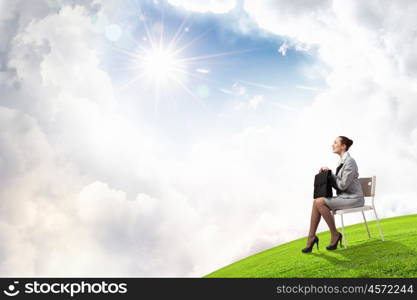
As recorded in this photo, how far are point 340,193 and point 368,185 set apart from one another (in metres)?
1.04

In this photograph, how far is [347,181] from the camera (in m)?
6.31

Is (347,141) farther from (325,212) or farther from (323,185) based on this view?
(325,212)

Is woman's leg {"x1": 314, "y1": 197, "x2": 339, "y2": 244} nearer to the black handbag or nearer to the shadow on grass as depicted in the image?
the black handbag

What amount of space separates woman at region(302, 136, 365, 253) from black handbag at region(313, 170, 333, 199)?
7 centimetres

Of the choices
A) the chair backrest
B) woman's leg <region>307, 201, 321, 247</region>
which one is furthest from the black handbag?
the chair backrest


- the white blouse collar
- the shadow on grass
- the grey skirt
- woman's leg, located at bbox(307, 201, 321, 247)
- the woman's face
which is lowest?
the shadow on grass

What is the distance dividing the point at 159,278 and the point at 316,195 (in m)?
2.93

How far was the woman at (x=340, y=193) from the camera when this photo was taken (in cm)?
627

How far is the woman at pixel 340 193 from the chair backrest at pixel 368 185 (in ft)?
2.16

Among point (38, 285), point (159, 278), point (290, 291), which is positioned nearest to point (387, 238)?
point (290, 291)

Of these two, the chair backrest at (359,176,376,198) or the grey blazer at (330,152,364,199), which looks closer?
the grey blazer at (330,152,364,199)

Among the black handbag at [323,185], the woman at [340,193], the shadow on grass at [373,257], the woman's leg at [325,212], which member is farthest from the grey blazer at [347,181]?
the shadow on grass at [373,257]

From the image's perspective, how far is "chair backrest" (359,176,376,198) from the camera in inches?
277

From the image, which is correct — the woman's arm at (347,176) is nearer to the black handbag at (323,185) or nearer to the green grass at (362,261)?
the black handbag at (323,185)
